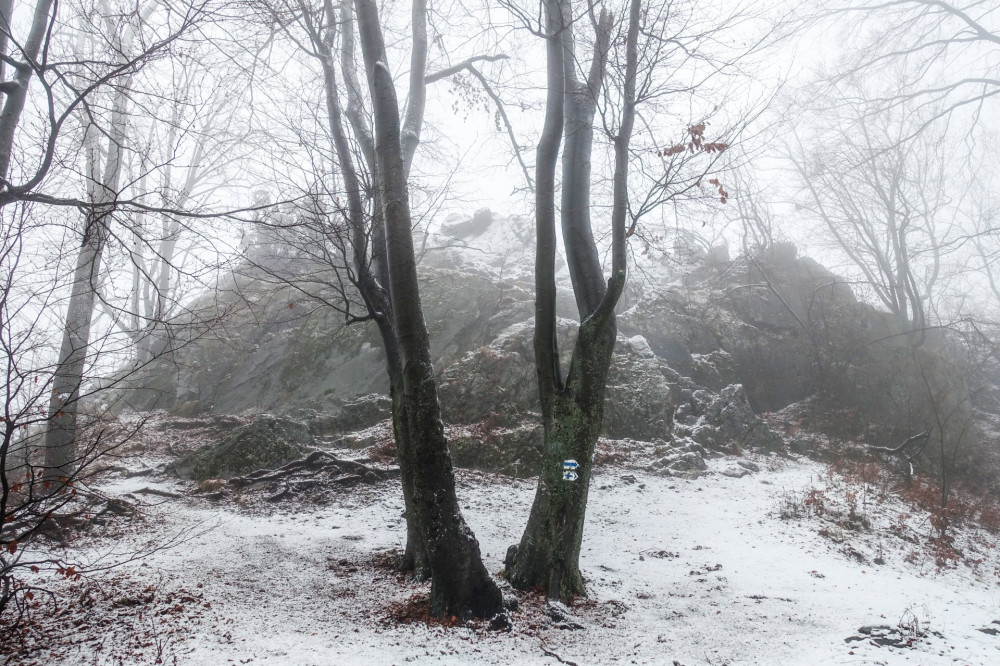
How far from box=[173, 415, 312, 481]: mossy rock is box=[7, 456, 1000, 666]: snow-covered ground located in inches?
29.0

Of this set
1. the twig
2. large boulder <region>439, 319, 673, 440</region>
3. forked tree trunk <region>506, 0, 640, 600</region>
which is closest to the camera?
the twig

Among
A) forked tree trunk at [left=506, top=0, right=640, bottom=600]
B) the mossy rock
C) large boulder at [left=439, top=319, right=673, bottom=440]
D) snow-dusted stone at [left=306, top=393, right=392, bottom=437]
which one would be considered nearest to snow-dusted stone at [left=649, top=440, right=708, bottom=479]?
large boulder at [left=439, top=319, right=673, bottom=440]

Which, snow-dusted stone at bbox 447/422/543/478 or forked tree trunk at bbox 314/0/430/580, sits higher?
forked tree trunk at bbox 314/0/430/580

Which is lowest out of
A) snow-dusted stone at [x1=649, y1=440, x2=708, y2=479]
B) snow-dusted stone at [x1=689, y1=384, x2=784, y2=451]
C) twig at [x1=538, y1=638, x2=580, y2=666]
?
twig at [x1=538, y1=638, x2=580, y2=666]

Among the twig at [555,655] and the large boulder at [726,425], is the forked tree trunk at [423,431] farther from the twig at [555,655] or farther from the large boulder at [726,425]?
the large boulder at [726,425]

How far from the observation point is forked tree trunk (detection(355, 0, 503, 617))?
3.98 m

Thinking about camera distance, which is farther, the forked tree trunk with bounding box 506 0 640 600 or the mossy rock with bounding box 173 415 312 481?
the mossy rock with bounding box 173 415 312 481

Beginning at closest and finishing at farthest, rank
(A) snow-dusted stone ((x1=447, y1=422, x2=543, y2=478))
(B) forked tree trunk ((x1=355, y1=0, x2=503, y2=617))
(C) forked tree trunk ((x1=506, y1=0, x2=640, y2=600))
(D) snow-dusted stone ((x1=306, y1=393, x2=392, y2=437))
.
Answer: (B) forked tree trunk ((x1=355, y1=0, x2=503, y2=617))
(C) forked tree trunk ((x1=506, y1=0, x2=640, y2=600))
(A) snow-dusted stone ((x1=447, y1=422, x2=543, y2=478))
(D) snow-dusted stone ((x1=306, y1=393, x2=392, y2=437))

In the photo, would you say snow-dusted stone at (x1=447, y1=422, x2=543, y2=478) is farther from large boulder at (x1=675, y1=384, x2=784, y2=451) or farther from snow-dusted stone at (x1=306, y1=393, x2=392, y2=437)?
large boulder at (x1=675, y1=384, x2=784, y2=451)

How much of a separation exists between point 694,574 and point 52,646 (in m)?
5.42

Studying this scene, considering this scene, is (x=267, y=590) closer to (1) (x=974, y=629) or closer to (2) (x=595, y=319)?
(2) (x=595, y=319)

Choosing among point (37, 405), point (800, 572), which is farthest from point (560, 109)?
point (800, 572)

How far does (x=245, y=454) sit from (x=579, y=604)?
609cm

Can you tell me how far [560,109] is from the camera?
17.6 ft
